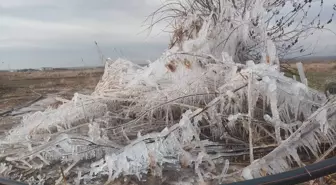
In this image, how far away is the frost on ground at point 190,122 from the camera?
129 inches

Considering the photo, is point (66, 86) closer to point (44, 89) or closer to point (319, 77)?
point (44, 89)

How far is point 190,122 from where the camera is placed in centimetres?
361

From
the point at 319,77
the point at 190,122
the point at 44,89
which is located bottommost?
the point at 44,89

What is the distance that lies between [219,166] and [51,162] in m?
1.52

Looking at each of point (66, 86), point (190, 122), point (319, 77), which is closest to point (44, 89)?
point (66, 86)

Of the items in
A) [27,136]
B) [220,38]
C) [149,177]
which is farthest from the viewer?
[220,38]

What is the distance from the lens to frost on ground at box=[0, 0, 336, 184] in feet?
10.8

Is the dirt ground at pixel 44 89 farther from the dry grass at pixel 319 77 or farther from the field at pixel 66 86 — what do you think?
the dry grass at pixel 319 77

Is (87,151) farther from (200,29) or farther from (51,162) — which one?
(200,29)

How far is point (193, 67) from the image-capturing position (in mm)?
4457

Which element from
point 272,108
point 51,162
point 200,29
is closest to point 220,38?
point 200,29

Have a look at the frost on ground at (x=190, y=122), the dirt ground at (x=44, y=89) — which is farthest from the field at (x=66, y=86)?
the frost on ground at (x=190, y=122)

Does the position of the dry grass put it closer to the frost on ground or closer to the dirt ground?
the frost on ground

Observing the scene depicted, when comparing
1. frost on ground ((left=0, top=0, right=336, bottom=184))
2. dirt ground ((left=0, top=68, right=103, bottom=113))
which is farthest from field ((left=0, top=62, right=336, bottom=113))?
frost on ground ((left=0, top=0, right=336, bottom=184))
